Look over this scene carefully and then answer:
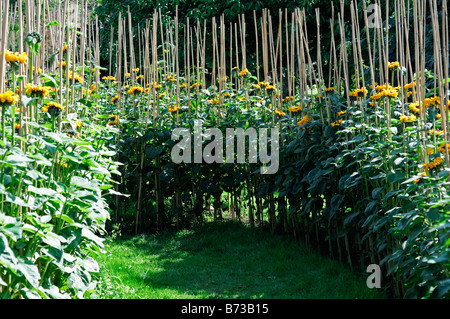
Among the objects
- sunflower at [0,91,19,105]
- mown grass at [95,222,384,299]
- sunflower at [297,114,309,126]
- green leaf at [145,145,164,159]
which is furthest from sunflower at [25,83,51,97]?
green leaf at [145,145,164,159]

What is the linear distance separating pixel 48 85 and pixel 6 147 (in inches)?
35.3

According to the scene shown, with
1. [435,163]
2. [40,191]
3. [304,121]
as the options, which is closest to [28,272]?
[40,191]

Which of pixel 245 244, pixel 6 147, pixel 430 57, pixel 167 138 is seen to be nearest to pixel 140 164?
pixel 167 138

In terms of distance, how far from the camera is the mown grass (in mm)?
3265

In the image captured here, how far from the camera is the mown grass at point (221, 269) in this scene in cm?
326

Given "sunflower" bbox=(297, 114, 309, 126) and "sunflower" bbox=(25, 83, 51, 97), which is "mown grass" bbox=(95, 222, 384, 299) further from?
"sunflower" bbox=(25, 83, 51, 97)

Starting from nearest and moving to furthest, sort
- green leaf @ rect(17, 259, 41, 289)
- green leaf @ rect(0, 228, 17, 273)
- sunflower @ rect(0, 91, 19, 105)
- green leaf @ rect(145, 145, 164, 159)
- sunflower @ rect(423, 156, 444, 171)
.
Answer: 1. green leaf @ rect(0, 228, 17, 273)
2. green leaf @ rect(17, 259, 41, 289)
3. sunflower @ rect(0, 91, 19, 105)
4. sunflower @ rect(423, 156, 444, 171)
5. green leaf @ rect(145, 145, 164, 159)

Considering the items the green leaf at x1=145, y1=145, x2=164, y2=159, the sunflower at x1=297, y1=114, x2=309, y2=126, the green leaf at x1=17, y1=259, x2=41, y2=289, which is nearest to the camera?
the green leaf at x1=17, y1=259, x2=41, y2=289

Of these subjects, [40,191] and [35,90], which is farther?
[35,90]

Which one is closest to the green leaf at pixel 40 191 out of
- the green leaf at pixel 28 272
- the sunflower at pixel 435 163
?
the green leaf at pixel 28 272

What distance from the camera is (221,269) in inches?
152

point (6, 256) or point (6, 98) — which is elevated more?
point (6, 98)

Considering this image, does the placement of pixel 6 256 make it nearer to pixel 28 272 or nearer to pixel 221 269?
pixel 28 272
